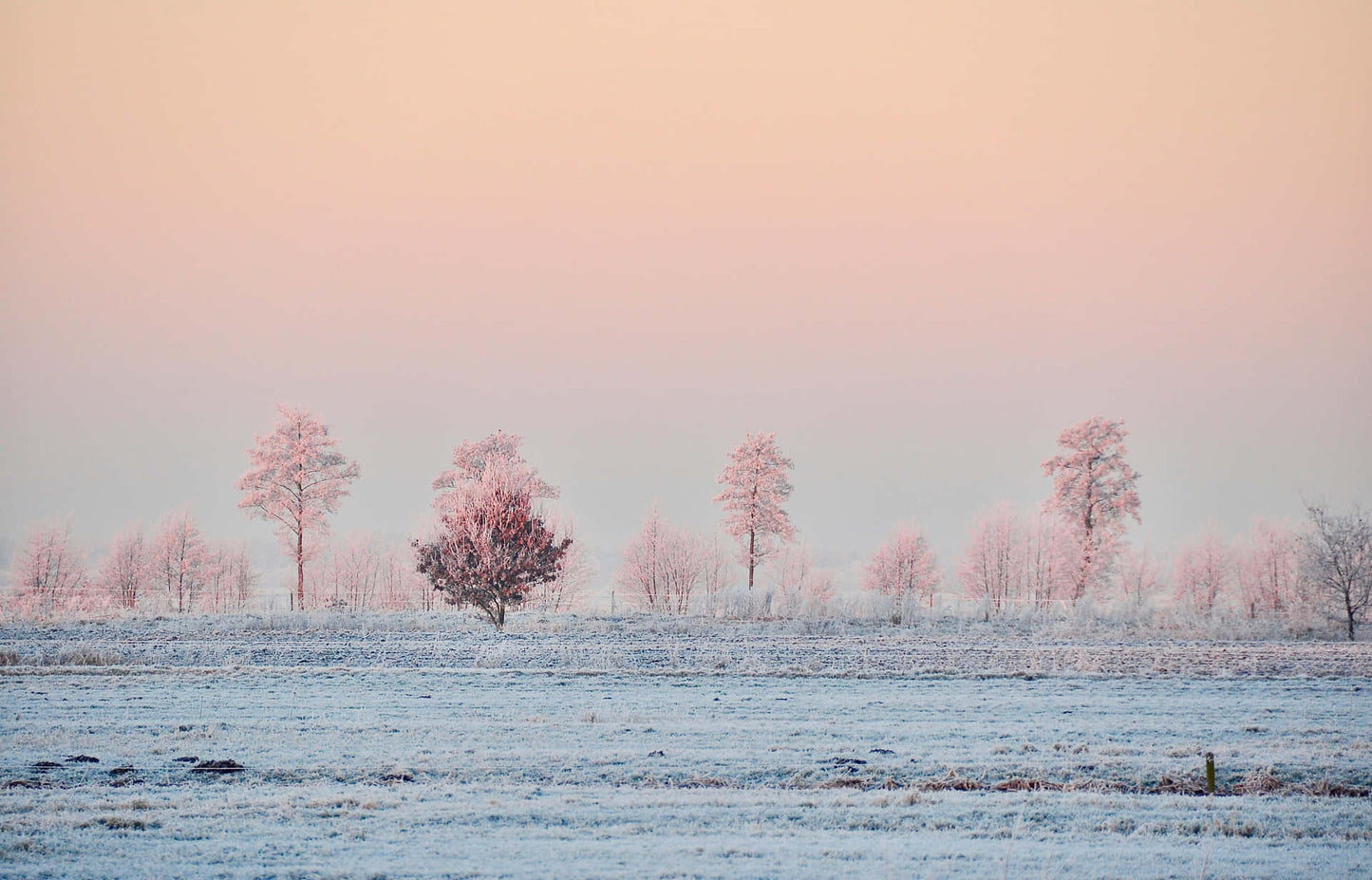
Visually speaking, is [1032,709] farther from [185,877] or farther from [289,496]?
[289,496]

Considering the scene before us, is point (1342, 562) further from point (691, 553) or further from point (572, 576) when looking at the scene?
point (691, 553)

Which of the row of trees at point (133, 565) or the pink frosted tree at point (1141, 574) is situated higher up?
the row of trees at point (133, 565)

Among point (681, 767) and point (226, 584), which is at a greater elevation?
point (681, 767)

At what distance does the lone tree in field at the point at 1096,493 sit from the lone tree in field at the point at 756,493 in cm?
1406

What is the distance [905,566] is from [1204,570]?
30.9 m

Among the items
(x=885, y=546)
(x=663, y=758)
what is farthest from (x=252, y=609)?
(x=885, y=546)

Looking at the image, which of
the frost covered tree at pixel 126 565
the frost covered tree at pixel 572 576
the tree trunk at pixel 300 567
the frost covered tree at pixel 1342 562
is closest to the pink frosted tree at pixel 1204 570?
the frost covered tree at pixel 1342 562

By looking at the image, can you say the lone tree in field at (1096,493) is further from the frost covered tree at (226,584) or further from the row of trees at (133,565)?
the row of trees at (133,565)

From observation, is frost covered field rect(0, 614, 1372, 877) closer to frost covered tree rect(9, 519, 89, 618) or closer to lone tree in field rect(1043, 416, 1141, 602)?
lone tree in field rect(1043, 416, 1141, 602)

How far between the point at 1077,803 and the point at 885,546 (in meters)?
72.1

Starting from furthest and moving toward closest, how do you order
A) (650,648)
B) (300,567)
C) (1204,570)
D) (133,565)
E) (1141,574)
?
(1141,574)
(1204,570)
(133,565)
(300,567)
(650,648)

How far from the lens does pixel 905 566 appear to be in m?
75.6

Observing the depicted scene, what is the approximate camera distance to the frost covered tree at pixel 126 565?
7138 centimetres

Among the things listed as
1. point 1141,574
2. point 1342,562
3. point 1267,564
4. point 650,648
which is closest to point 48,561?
point 650,648
